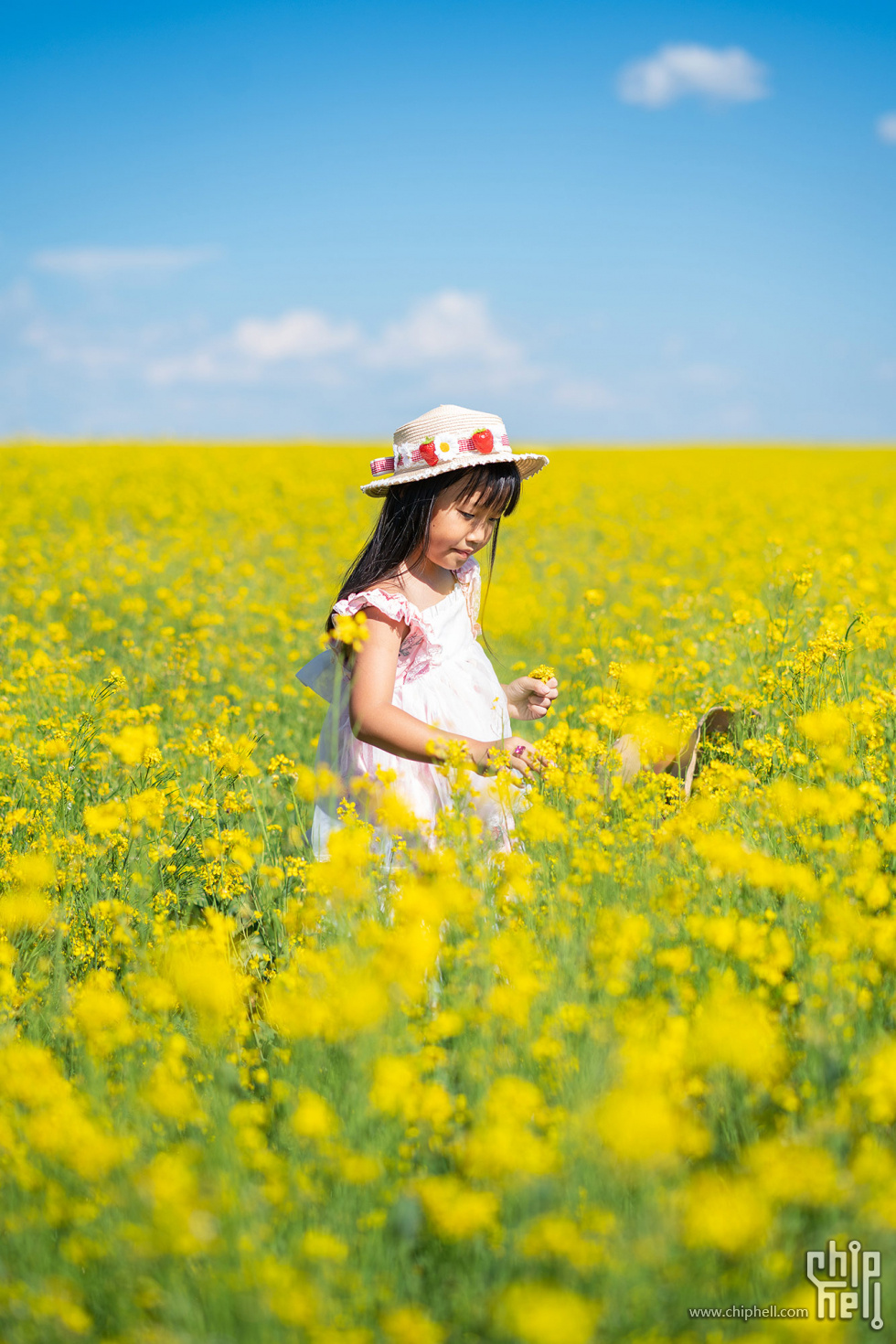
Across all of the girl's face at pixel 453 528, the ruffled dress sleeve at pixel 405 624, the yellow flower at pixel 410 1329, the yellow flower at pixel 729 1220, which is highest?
the girl's face at pixel 453 528

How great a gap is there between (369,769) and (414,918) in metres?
0.93

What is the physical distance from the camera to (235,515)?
12016 millimetres

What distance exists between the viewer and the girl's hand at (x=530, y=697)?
281 centimetres

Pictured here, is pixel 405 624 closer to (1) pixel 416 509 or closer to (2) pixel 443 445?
(1) pixel 416 509

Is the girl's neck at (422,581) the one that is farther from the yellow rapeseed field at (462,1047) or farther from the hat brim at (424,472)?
the yellow rapeseed field at (462,1047)

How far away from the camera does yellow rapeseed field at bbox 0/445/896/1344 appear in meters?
1.30

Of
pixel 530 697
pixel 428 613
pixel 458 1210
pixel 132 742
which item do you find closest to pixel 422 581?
pixel 428 613

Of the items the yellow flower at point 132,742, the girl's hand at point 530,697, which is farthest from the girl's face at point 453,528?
the yellow flower at point 132,742

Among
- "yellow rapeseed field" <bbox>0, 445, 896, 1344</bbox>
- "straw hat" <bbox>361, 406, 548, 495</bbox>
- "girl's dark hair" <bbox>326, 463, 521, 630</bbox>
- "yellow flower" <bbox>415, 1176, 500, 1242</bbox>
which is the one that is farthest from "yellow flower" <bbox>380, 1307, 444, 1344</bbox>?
"straw hat" <bbox>361, 406, 548, 495</bbox>

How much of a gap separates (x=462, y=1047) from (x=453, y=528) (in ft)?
5.17

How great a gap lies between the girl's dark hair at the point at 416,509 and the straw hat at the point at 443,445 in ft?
0.15

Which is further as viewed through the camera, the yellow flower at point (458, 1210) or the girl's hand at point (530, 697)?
the girl's hand at point (530, 697)

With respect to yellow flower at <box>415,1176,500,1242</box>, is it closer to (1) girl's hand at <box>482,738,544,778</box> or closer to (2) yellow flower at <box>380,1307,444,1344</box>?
(2) yellow flower at <box>380,1307,444,1344</box>

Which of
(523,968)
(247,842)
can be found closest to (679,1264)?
(523,968)
